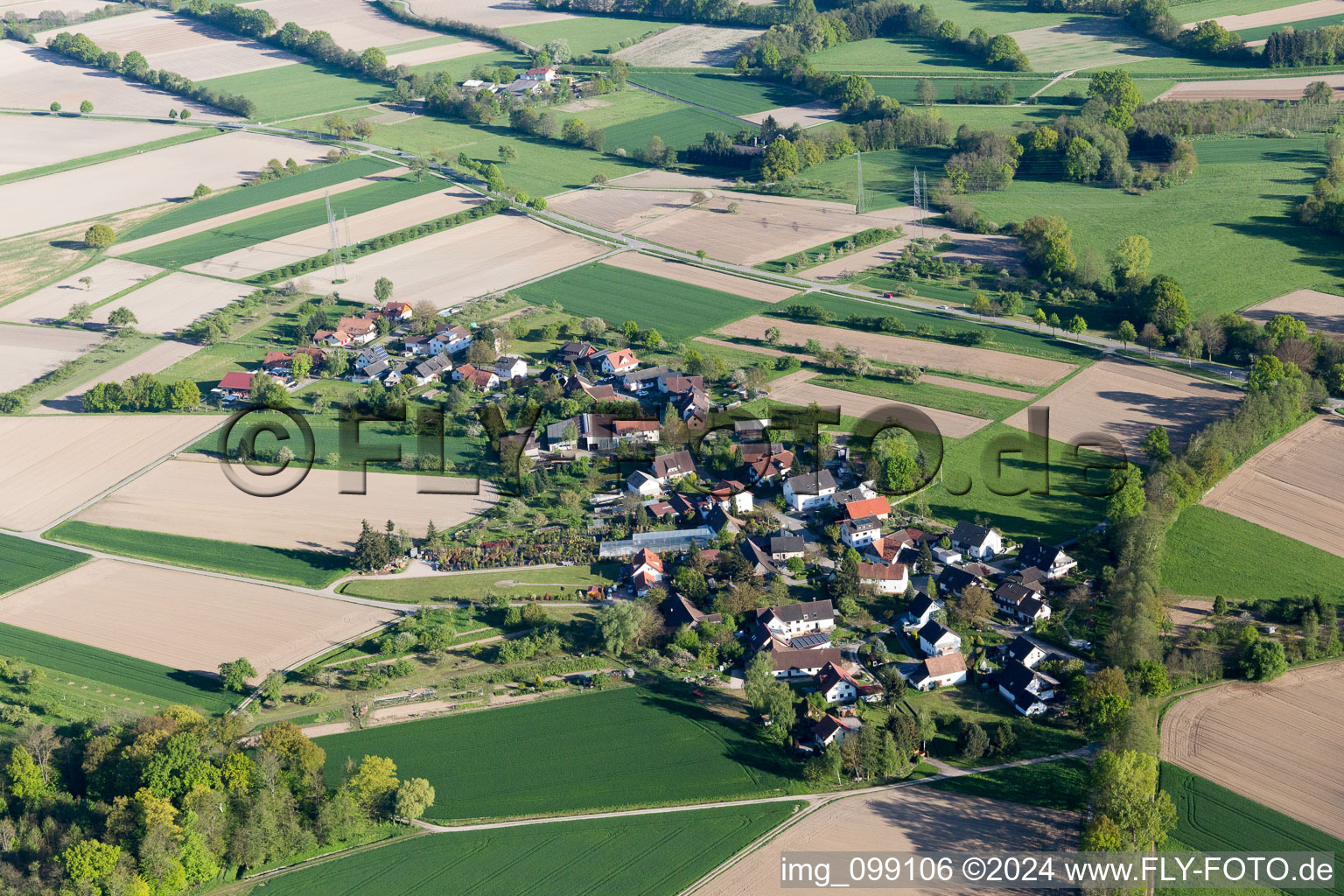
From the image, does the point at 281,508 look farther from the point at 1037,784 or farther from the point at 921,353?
the point at 921,353

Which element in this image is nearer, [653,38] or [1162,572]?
[1162,572]

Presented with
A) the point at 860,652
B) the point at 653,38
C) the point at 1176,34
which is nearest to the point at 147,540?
the point at 860,652

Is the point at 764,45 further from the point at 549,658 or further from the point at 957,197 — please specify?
the point at 549,658

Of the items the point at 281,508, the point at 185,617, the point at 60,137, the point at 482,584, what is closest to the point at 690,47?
the point at 60,137

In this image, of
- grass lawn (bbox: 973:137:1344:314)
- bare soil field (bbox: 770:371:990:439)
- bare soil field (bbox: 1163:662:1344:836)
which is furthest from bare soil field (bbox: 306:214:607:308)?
bare soil field (bbox: 1163:662:1344:836)

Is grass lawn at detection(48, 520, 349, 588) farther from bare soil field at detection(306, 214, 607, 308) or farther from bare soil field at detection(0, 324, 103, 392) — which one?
bare soil field at detection(306, 214, 607, 308)

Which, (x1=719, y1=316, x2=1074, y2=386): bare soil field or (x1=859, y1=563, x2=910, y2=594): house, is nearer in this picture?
(x1=859, y1=563, x2=910, y2=594): house
